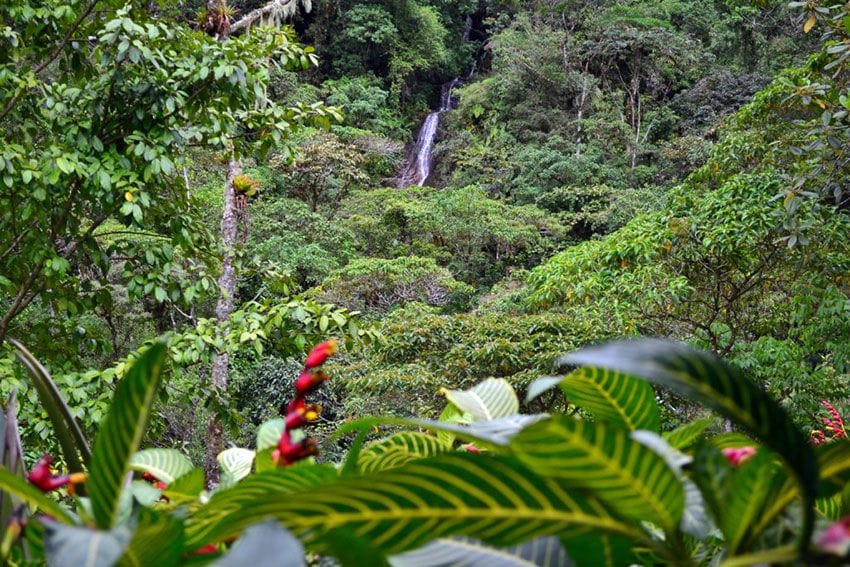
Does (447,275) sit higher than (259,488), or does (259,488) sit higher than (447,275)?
(259,488)

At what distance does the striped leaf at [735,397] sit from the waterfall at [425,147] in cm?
1193

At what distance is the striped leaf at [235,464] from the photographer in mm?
395

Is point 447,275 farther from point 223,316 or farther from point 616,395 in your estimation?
point 616,395

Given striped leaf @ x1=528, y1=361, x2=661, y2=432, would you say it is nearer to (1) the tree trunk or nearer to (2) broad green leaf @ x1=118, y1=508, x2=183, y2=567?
(2) broad green leaf @ x1=118, y1=508, x2=183, y2=567

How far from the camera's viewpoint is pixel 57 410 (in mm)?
351

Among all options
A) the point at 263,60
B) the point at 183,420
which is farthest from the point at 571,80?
the point at 263,60

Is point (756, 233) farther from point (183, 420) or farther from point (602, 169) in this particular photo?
point (602, 169)

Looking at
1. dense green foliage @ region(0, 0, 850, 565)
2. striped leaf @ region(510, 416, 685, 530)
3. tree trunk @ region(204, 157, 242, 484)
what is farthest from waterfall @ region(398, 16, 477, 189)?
striped leaf @ region(510, 416, 685, 530)

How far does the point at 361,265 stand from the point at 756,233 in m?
4.77

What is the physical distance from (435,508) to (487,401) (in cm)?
21

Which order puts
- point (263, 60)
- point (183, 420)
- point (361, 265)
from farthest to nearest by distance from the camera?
1. point (361, 265)
2. point (183, 420)
3. point (263, 60)

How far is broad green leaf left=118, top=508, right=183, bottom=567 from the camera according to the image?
0.21 meters

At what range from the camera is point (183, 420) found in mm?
6047

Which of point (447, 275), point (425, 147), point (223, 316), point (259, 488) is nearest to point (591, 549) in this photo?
point (259, 488)
